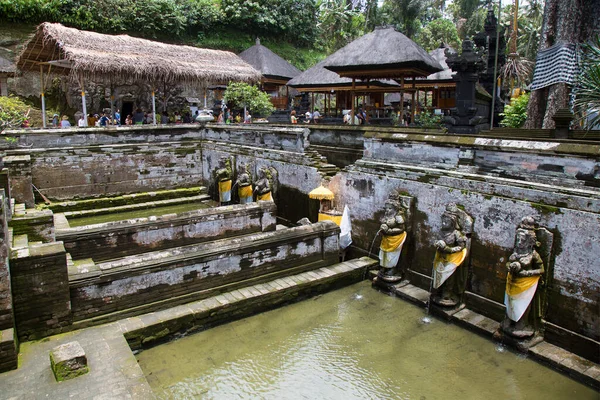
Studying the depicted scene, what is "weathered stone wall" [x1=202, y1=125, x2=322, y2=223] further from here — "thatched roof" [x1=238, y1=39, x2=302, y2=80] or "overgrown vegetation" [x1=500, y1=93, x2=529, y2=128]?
"thatched roof" [x1=238, y1=39, x2=302, y2=80]

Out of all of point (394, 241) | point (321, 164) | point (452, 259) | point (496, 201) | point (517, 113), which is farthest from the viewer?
point (517, 113)

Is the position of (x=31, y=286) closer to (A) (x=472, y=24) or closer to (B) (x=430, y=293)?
(B) (x=430, y=293)

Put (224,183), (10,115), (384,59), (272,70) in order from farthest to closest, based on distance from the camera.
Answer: (272,70)
(384,59)
(10,115)
(224,183)

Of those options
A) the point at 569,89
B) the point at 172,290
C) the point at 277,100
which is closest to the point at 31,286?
the point at 172,290

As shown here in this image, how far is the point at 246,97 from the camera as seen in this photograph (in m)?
18.2

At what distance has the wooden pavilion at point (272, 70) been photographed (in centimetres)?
2602

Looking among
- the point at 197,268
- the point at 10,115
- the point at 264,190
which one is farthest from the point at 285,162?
the point at 10,115

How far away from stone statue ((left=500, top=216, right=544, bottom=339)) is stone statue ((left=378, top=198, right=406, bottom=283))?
1.80 metres

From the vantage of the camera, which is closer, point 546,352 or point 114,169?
point 546,352

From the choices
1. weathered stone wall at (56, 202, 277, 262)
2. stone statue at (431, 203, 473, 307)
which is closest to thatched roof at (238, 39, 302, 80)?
weathered stone wall at (56, 202, 277, 262)

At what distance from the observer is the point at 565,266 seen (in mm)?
5105

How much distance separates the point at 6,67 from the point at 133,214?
15427mm

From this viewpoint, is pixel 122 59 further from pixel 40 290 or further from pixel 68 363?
pixel 68 363

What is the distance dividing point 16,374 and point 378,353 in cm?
393
